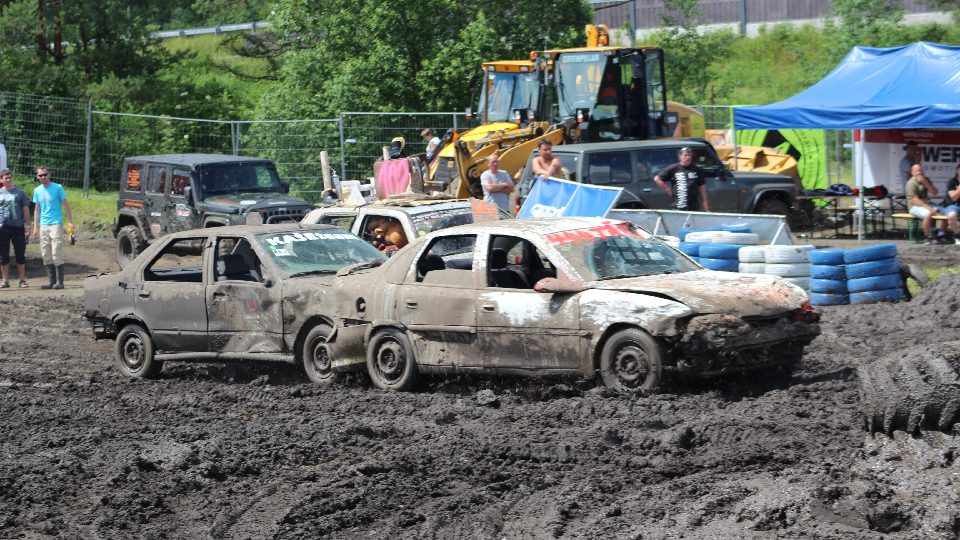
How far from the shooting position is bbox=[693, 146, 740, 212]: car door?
19.8 m

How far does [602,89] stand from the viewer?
2259cm

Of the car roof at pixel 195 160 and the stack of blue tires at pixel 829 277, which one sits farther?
the car roof at pixel 195 160

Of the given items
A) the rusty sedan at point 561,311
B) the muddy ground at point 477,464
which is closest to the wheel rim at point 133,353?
the muddy ground at point 477,464

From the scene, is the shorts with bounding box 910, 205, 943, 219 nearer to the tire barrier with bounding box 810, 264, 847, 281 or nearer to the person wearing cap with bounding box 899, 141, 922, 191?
the person wearing cap with bounding box 899, 141, 922, 191

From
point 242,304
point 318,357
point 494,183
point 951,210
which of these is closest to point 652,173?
point 494,183

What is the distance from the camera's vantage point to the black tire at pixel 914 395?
275 inches

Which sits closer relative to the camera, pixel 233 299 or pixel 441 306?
pixel 441 306

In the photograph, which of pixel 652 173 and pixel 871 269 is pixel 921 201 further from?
pixel 871 269

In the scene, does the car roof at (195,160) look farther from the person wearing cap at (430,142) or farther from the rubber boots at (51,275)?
the person wearing cap at (430,142)

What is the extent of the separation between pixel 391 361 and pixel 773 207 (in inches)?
463

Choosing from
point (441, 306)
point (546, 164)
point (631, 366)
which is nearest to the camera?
point (631, 366)

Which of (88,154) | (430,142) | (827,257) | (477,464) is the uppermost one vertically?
(88,154)

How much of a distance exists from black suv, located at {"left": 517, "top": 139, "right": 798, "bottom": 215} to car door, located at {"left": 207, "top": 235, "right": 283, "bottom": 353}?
6.65 m

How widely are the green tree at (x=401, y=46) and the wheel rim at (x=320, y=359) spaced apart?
18.7 meters
